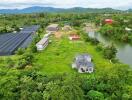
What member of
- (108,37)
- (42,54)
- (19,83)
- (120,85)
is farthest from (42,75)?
(108,37)

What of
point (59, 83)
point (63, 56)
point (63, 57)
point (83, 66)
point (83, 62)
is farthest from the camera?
point (63, 56)

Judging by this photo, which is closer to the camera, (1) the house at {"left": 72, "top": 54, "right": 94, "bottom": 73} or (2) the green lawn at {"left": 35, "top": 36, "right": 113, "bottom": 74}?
(1) the house at {"left": 72, "top": 54, "right": 94, "bottom": 73}

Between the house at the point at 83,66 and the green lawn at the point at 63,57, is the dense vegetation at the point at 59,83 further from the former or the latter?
the house at the point at 83,66

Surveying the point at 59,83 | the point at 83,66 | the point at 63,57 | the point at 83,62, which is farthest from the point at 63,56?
the point at 59,83

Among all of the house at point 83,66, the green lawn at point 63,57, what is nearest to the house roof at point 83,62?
the house at point 83,66

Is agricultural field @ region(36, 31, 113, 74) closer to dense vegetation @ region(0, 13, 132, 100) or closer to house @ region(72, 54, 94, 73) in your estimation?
dense vegetation @ region(0, 13, 132, 100)

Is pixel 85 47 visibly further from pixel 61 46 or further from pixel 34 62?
pixel 34 62

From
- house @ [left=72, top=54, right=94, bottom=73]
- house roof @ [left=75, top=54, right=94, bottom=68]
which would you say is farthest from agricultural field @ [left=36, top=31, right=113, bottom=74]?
house roof @ [left=75, top=54, right=94, bottom=68]

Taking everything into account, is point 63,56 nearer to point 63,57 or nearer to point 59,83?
point 63,57
